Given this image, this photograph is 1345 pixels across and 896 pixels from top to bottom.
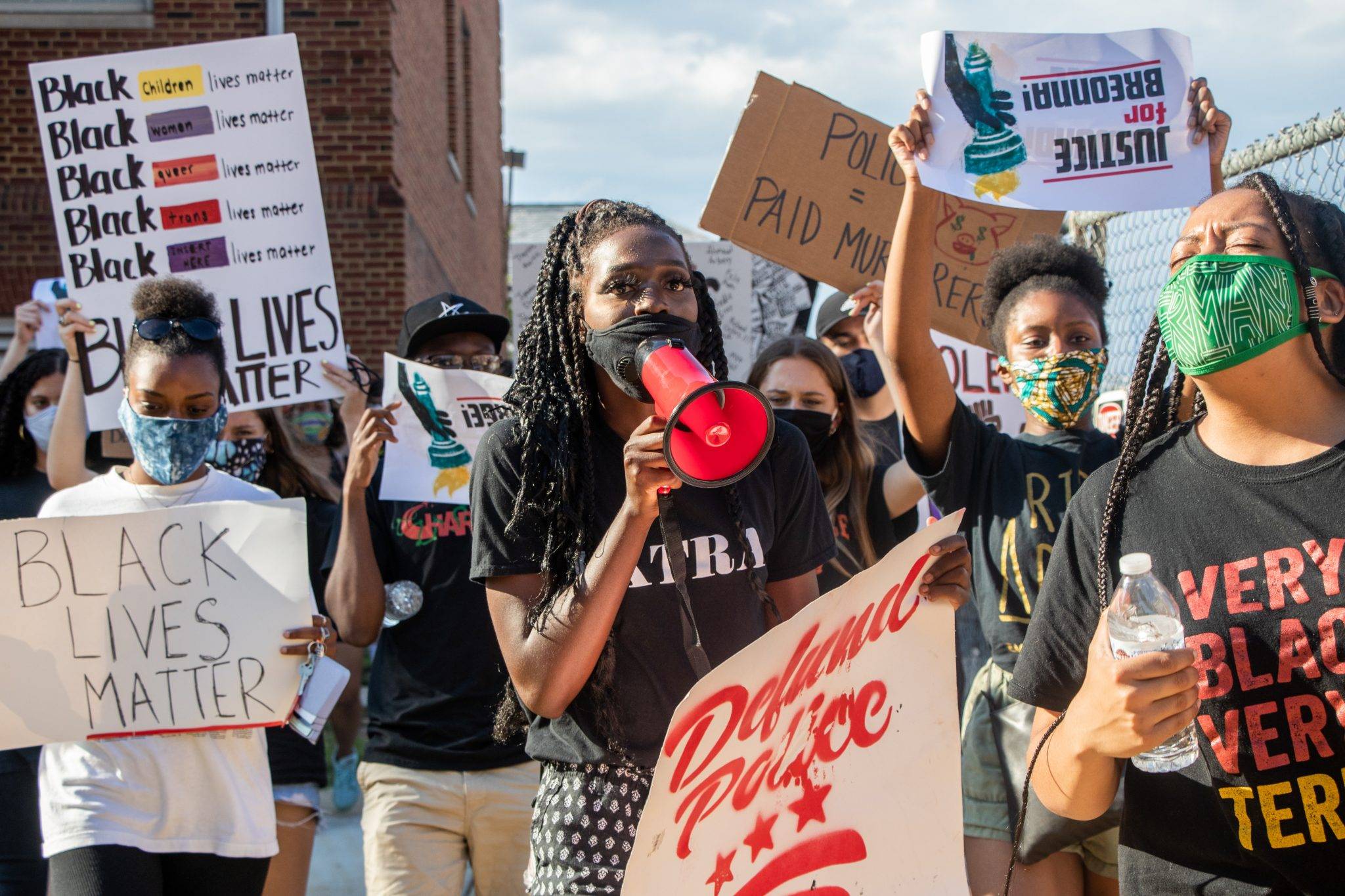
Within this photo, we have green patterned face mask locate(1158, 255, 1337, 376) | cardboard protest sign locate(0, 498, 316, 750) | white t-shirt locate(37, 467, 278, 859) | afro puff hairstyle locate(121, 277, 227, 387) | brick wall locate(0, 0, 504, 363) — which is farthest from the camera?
brick wall locate(0, 0, 504, 363)

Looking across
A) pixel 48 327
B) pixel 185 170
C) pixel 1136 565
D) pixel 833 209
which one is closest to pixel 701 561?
pixel 1136 565

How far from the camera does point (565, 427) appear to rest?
247cm

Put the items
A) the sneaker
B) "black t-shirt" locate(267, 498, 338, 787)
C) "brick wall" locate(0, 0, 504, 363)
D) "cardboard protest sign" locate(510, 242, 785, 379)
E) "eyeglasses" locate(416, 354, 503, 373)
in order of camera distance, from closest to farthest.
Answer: "black t-shirt" locate(267, 498, 338, 787) → "eyeglasses" locate(416, 354, 503, 373) → "cardboard protest sign" locate(510, 242, 785, 379) → the sneaker → "brick wall" locate(0, 0, 504, 363)

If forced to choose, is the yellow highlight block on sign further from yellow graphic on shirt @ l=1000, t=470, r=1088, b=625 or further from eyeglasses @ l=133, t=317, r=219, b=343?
yellow graphic on shirt @ l=1000, t=470, r=1088, b=625

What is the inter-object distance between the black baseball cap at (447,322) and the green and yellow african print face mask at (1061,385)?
1949mm

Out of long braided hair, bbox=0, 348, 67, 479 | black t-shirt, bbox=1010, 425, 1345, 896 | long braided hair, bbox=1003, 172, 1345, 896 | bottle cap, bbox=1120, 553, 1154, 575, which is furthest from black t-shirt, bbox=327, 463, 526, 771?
bottle cap, bbox=1120, 553, 1154, 575

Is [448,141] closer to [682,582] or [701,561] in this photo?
[701,561]

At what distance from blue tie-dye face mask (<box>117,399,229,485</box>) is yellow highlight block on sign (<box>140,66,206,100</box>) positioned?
2.18 m

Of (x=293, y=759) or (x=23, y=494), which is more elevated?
(x=23, y=494)

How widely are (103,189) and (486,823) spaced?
3.02 metres

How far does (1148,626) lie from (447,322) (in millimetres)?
3328

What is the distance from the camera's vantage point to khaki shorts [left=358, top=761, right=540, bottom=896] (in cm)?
393

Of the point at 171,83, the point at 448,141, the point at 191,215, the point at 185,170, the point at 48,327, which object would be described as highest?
the point at 448,141

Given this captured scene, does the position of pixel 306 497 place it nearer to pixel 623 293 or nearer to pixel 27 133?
pixel 623 293
